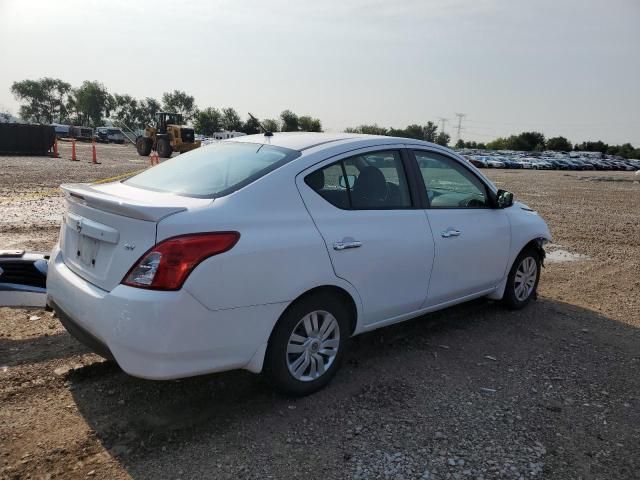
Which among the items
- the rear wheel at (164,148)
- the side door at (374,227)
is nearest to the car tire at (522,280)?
the side door at (374,227)

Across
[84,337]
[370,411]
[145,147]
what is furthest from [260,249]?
[145,147]

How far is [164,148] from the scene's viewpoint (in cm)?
3098

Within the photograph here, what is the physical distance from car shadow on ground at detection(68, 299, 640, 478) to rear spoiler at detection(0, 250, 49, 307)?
77cm

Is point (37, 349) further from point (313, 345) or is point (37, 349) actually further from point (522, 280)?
point (522, 280)

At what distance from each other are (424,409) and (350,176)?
5.31ft

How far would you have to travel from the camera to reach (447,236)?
13.7 ft

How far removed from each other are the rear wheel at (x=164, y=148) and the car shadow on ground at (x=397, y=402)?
28.3m

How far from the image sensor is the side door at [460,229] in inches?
164

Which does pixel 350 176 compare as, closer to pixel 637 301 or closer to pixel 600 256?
pixel 637 301

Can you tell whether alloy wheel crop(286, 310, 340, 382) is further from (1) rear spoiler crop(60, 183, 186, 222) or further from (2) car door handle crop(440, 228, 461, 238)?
(2) car door handle crop(440, 228, 461, 238)

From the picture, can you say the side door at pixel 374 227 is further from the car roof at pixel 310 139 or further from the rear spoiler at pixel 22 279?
the rear spoiler at pixel 22 279

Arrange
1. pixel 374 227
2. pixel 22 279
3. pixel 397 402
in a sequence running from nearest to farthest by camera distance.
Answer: pixel 397 402 < pixel 374 227 < pixel 22 279

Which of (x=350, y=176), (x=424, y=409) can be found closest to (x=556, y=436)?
(x=424, y=409)

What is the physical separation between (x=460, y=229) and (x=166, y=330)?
102 inches
